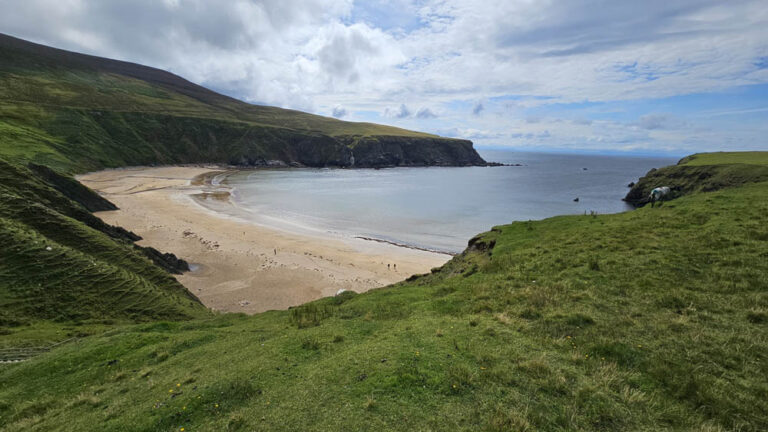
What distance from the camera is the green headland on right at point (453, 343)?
695cm

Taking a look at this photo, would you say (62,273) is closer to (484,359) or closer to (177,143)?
(484,359)

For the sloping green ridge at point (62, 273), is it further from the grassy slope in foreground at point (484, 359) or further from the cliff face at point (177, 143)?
the cliff face at point (177, 143)

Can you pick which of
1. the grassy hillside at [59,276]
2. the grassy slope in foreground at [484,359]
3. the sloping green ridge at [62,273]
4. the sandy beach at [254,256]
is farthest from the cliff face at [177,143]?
the grassy slope in foreground at [484,359]

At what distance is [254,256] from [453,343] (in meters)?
35.7

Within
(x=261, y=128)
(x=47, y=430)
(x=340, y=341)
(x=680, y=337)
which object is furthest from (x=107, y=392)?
(x=261, y=128)

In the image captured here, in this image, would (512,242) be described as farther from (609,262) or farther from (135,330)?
(135,330)

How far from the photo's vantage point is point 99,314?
60.6ft

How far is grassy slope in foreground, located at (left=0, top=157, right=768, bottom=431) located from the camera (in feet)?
22.4

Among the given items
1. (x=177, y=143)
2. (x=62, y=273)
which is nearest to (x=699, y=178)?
(x=62, y=273)

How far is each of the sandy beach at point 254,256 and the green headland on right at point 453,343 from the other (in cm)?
949

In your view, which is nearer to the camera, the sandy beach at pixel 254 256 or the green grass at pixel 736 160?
the sandy beach at pixel 254 256

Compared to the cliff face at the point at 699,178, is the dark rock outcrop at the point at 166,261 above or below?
below

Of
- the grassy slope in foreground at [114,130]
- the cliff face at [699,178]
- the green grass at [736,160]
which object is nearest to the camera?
the cliff face at [699,178]

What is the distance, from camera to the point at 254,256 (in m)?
40.0
